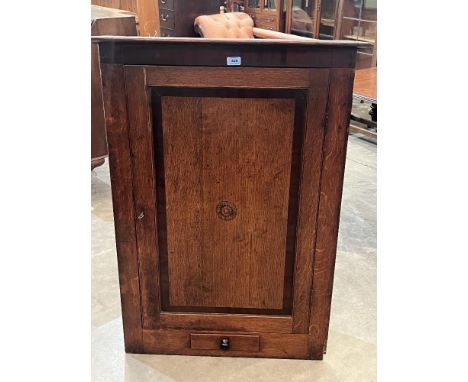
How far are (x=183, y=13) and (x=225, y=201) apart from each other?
3.65 m

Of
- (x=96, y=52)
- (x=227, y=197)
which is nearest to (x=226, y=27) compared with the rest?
(x=96, y=52)

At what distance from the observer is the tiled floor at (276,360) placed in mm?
1562

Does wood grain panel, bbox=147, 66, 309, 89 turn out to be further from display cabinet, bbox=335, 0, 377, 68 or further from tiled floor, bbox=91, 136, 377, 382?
display cabinet, bbox=335, 0, 377, 68

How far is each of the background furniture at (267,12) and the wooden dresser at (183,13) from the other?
40.7 inches

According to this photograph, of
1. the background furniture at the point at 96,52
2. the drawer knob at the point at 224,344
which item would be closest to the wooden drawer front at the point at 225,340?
the drawer knob at the point at 224,344

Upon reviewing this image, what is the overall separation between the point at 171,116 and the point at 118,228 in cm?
38

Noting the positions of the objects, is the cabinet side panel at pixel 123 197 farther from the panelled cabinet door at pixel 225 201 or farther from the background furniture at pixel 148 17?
the background furniture at pixel 148 17

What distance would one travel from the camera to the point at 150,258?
1.46 metres

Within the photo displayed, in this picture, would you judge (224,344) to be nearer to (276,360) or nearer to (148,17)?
(276,360)

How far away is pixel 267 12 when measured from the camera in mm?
5641

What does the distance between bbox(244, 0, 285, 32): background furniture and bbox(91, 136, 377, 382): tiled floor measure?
11.6ft

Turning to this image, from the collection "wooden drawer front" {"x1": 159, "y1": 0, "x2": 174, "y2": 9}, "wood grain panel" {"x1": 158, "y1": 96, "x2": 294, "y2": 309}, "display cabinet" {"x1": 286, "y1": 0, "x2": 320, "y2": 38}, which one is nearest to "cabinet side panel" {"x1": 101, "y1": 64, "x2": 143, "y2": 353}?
"wood grain panel" {"x1": 158, "y1": 96, "x2": 294, "y2": 309}

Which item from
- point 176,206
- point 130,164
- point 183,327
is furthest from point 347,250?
point 130,164

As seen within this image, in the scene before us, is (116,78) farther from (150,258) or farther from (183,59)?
(150,258)
